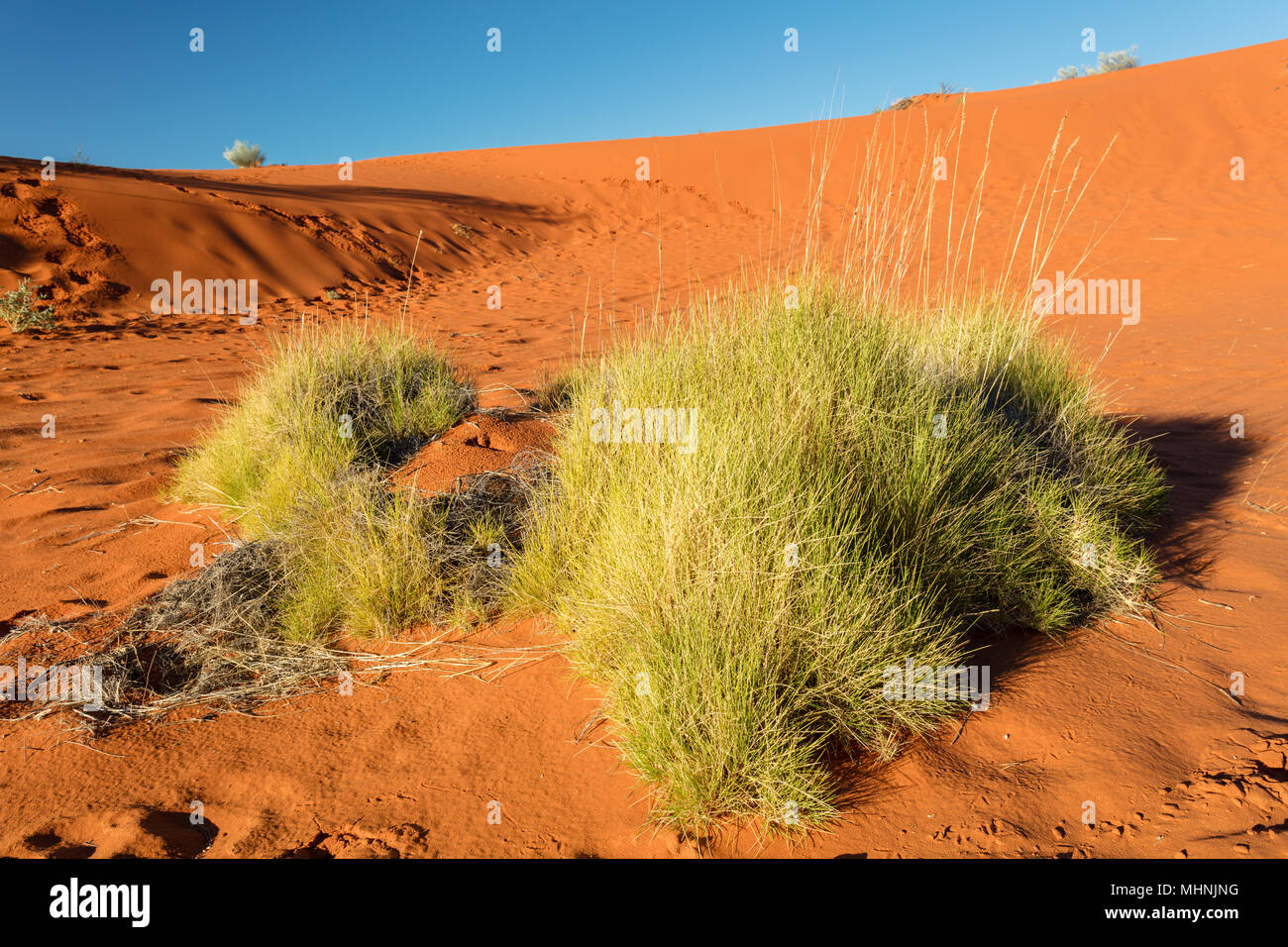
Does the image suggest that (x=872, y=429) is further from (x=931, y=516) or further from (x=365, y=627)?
(x=365, y=627)

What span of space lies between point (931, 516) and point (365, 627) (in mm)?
2154

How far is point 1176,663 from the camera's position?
8.30ft

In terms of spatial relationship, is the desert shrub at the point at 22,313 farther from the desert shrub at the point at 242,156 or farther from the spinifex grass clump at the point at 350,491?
the desert shrub at the point at 242,156

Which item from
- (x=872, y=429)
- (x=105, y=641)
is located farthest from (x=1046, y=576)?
(x=105, y=641)

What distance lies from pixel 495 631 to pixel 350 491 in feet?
2.94

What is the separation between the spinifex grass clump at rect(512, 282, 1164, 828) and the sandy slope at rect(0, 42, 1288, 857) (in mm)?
173

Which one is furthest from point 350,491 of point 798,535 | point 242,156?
point 242,156

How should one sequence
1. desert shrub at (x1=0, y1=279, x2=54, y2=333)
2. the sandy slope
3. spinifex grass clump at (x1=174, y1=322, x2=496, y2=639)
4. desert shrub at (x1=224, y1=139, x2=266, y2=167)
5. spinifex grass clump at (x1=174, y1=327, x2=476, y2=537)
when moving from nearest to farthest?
the sandy slope → spinifex grass clump at (x1=174, y1=322, x2=496, y2=639) → spinifex grass clump at (x1=174, y1=327, x2=476, y2=537) → desert shrub at (x1=0, y1=279, x2=54, y2=333) → desert shrub at (x1=224, y1=139, x2=266, y2=167)

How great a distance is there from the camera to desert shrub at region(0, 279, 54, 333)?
24.4 ft

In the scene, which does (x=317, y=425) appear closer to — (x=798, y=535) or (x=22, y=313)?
(x=798, y=535)

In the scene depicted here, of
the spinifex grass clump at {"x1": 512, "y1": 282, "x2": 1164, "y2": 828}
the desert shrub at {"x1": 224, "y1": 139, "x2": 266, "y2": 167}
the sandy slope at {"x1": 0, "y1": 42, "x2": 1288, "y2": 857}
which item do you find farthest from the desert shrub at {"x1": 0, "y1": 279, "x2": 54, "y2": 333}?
the desert shrub at {"x1": 224, "y1": 139, "x2": 266, "y2": 167}

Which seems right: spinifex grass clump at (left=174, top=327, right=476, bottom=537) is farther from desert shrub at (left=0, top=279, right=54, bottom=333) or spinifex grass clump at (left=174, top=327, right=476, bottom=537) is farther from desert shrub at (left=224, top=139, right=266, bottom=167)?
desert shrub at (left=224, top=139, right=266, bottom=167)

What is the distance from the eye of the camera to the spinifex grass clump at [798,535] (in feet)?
6.53

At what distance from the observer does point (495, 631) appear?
2.80m
